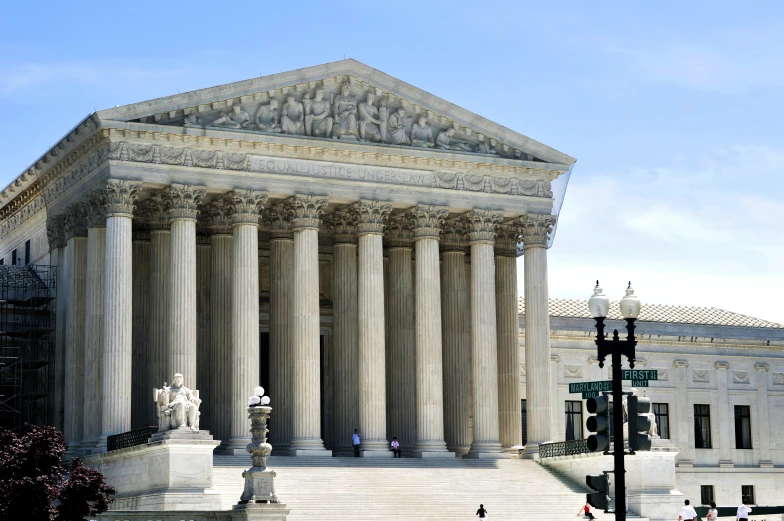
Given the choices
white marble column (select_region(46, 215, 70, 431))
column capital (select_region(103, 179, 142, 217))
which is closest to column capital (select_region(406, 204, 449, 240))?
column capital (select_region(103, 179, 142, 217))

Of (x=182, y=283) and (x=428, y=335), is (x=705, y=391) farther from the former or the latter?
(x=182, y=283)

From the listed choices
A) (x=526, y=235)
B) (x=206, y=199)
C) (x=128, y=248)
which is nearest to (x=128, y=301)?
(x=128, y=248)

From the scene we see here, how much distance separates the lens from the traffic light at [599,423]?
2838 centimetres

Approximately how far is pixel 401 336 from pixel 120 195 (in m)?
16.7

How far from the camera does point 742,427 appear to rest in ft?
287

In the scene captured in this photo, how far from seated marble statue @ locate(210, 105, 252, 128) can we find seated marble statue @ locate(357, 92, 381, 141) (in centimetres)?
530

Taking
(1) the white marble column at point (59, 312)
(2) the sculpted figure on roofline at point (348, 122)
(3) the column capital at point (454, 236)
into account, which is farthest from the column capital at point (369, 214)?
(1) the white marble column at point (59, 312)

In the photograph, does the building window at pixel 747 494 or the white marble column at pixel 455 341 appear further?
the building window at pixel 747 494

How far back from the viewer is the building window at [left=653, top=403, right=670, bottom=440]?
8450 cm

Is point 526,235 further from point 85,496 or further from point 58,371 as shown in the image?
point 85,496

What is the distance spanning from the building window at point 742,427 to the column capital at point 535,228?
25481mm

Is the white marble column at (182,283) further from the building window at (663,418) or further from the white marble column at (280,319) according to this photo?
the building window at (663,418)

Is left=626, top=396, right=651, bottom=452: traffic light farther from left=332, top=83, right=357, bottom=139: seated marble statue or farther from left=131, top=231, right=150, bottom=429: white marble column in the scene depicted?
left=131, top=231, right=150, bottom=429: white marble column

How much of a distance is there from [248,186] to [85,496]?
72.5 feet
